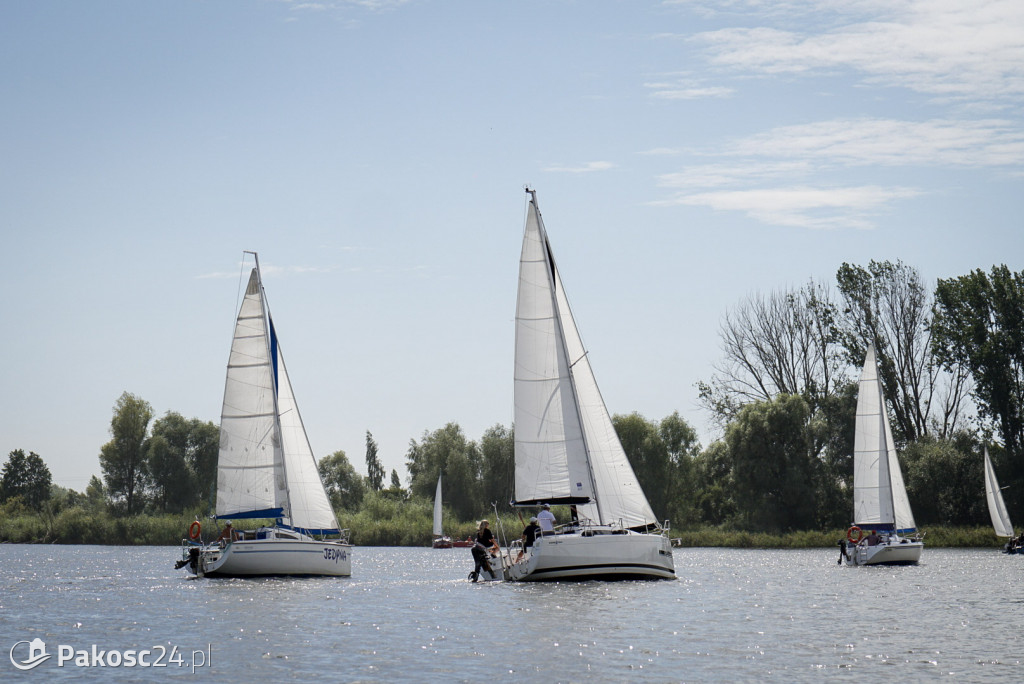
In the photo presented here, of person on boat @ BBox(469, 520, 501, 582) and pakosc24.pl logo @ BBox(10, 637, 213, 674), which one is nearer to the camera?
pakosc24.pl logo @ BBox(10, 637, 213, 674)

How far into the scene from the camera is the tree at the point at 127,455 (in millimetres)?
91375

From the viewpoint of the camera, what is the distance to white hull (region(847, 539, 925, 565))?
1761 inches

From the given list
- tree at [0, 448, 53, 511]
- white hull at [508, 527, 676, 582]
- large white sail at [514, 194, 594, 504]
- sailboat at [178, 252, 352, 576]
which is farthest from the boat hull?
tree at [0, 448, 53, 511]

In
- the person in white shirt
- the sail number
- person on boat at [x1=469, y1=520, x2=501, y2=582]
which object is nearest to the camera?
the person in white shirt

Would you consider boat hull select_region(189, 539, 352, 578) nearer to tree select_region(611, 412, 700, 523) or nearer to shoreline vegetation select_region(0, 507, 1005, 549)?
shoreline vegetation select_region(0, 507, 1005, 549)

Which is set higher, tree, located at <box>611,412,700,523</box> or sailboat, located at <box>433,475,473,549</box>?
tree, located at <box>611,412,700,523</box>

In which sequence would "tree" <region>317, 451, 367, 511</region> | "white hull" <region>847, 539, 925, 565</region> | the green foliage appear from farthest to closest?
"tree" <region>317, 451, 367, 511</region>, the green foliage, "white hull" <region>847, 539, 925, 565</region>

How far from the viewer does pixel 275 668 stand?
57.4 feet

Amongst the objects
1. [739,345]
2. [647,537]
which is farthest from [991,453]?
[647,537]

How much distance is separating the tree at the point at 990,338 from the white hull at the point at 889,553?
25.3m

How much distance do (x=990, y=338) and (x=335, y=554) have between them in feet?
155

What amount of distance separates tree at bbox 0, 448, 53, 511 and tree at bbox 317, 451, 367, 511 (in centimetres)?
3389

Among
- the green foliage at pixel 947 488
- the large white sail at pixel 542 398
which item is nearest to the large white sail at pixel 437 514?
the green foliage at pixel 947 488

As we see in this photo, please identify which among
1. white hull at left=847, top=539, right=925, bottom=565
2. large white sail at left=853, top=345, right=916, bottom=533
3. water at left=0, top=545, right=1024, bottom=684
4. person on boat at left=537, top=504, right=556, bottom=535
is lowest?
water at left=0, top=545, right=1024, bottom=684
